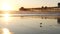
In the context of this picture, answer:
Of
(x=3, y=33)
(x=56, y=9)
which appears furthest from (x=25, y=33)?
(x=56, y=9)

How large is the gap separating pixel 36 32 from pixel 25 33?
469 mm

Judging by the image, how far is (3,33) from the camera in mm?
7137

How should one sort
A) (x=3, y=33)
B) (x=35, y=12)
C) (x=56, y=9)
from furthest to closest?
(x=35, y=12)
(x=56, y=9)
(x=3, y=33)

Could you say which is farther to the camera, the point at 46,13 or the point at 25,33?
the point at 46,13

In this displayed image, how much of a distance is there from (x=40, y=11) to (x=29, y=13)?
1053 millimetres

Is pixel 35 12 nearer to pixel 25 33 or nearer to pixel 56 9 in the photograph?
pixel 56 9

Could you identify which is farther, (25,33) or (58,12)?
(58,12)

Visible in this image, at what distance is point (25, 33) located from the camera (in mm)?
7195

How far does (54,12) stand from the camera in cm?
1700

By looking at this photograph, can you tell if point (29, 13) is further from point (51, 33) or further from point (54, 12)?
point (51, 33)

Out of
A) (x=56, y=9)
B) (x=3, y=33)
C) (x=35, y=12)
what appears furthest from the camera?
(x=35, y=12)

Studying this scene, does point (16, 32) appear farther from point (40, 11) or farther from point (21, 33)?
point (40, 11)

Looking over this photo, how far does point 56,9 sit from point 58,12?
1.09 feet

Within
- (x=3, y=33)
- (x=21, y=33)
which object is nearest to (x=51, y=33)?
(x=21, y=33)
